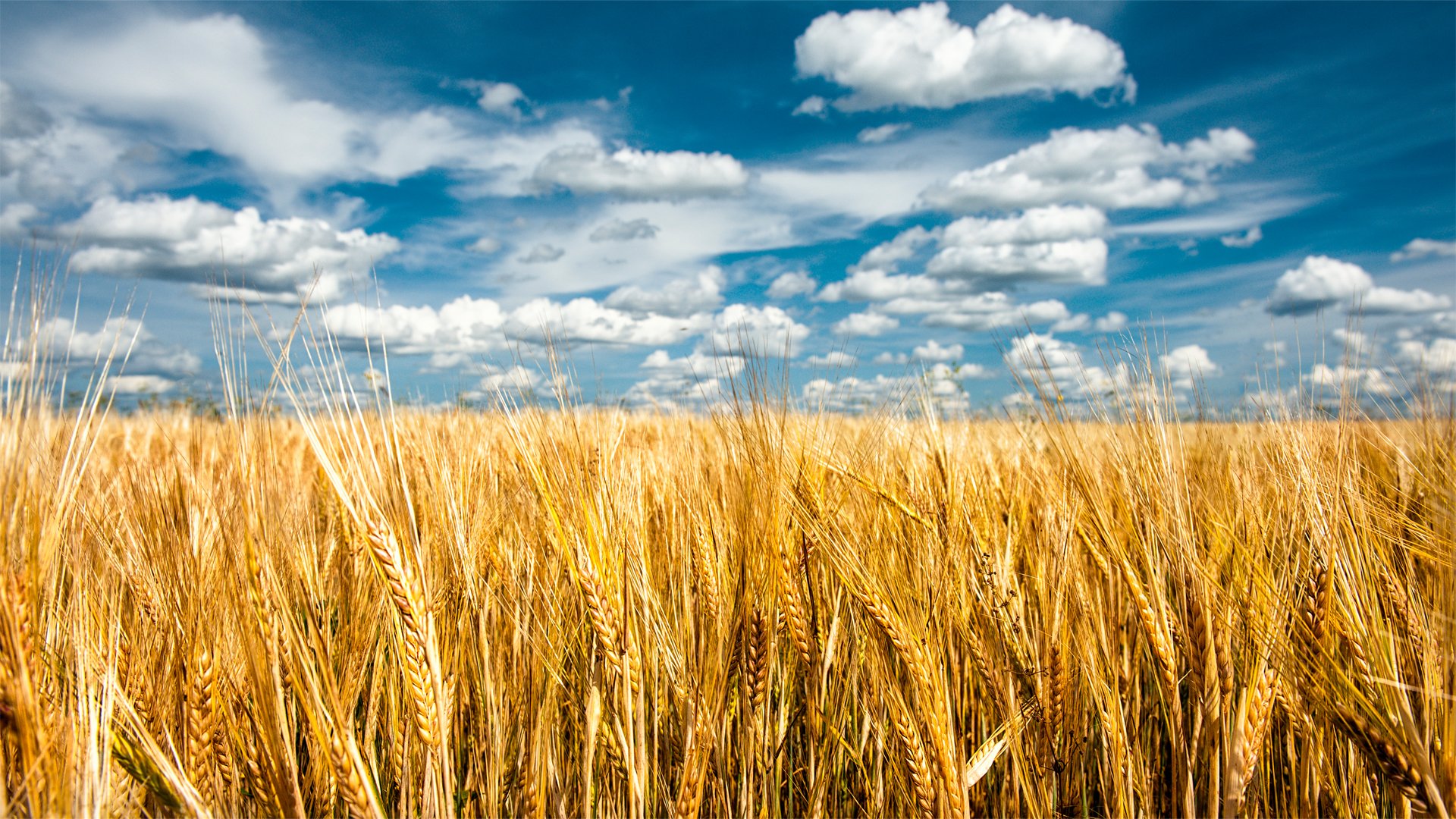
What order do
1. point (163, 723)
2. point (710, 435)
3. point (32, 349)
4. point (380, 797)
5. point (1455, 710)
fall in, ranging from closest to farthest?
point (1455, 710) → point (32, 349) → point (163, 723) → point (380, 797) → point (710, 435)

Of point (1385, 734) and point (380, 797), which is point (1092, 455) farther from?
point (380, 797)

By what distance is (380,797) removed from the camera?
1.85m

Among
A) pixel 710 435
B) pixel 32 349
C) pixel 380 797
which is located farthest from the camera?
pixel 710 435

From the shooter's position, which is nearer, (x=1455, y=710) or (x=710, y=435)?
(x=1455, y=710)

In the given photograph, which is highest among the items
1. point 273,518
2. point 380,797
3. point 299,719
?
point 273,518

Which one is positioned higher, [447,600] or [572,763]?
[447,600]

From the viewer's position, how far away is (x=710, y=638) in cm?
167

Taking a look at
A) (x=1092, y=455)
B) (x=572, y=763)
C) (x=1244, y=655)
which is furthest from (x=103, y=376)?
(x=1244, y=655)

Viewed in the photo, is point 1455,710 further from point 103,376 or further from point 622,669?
point 103,376

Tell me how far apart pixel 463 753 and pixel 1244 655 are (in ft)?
6.35

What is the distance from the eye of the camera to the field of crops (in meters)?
1.33

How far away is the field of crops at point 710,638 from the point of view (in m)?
1.33

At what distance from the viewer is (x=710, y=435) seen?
4191 mm

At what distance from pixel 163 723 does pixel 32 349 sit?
788 millimetres
